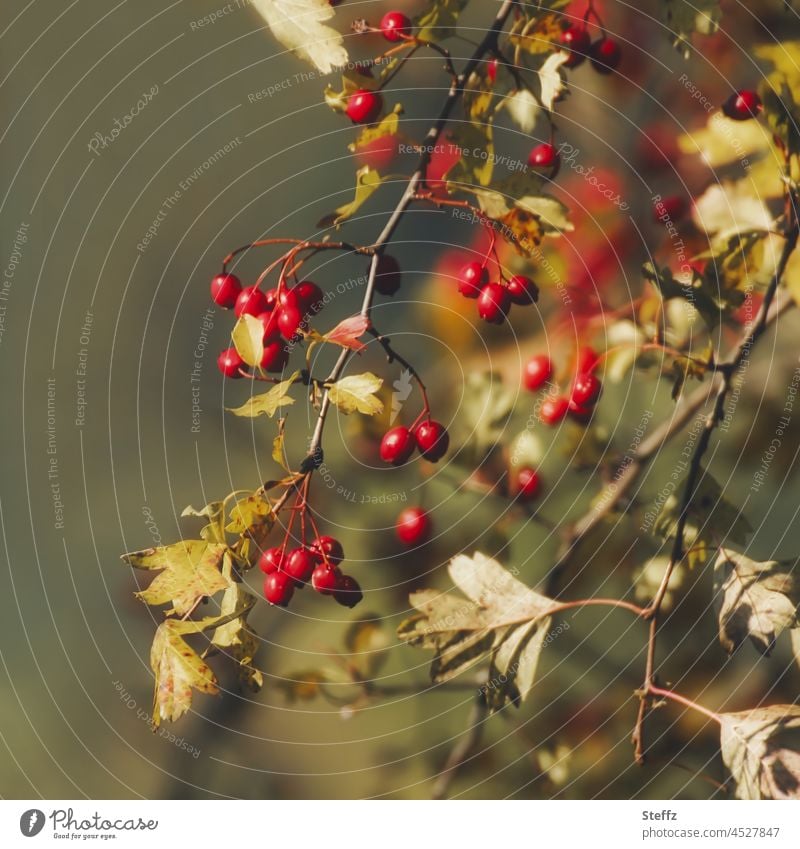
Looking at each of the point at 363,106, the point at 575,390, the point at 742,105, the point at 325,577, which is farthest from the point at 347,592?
the point at 742,105

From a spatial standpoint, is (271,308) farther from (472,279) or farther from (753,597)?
(753,597)

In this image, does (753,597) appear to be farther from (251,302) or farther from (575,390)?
(251,302)

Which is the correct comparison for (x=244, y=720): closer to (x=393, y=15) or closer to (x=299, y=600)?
(x=299, y=600)

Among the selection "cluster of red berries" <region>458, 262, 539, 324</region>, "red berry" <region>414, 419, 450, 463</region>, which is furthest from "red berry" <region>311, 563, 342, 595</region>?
"cluster of red berries" <region>458, 262, 539, 324</region>

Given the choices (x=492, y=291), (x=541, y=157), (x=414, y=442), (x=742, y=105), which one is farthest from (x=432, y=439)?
(x=742, y=105)

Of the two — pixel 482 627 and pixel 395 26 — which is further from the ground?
pixel 395 26

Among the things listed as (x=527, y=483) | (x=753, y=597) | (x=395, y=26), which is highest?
(x=395, y=26)

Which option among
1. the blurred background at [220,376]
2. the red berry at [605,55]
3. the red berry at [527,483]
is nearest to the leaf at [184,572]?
the blurred background at [220,376]

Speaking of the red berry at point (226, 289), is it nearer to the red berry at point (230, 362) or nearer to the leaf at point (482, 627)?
the red berry at point (230, 362)
